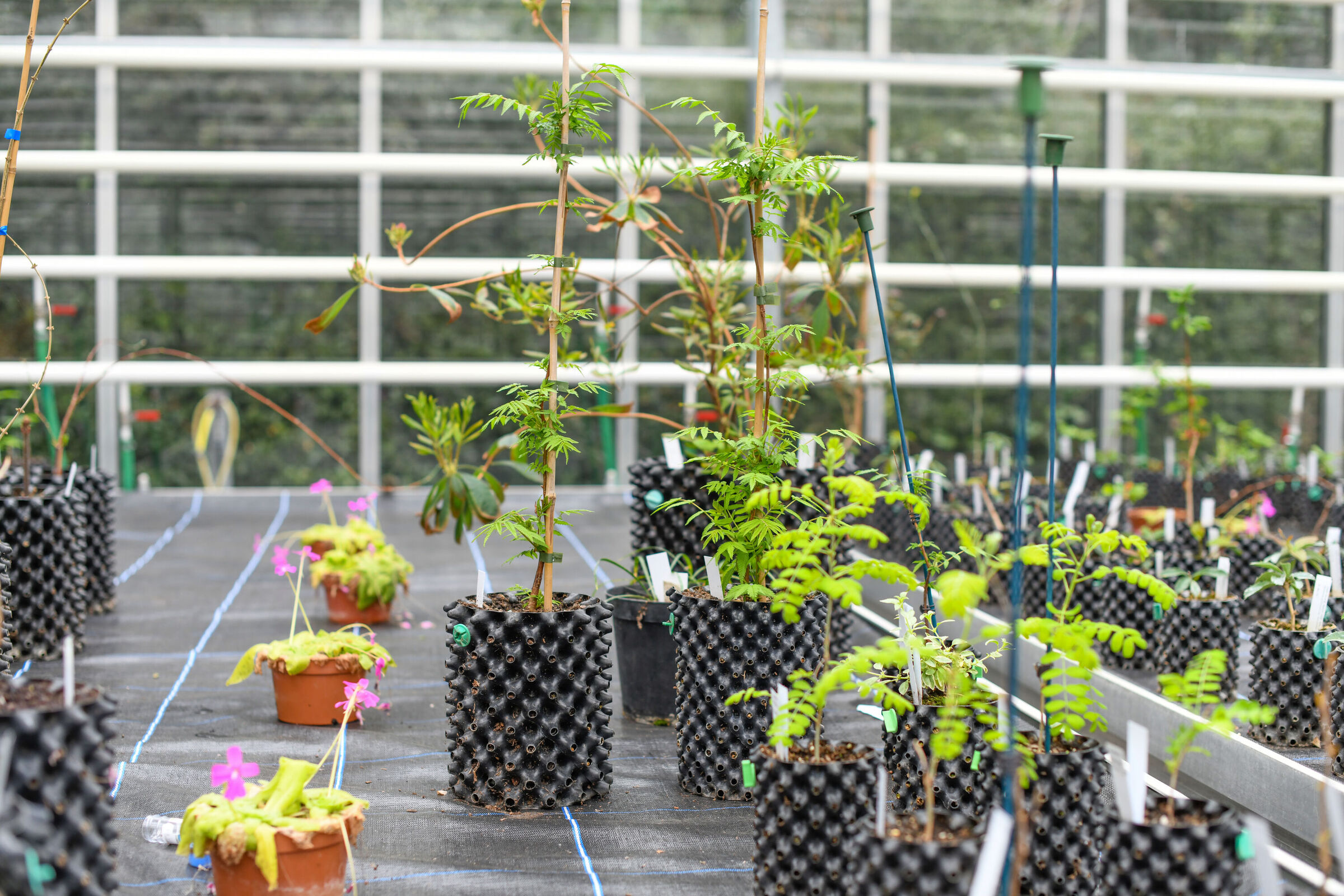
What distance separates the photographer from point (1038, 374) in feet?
21.9

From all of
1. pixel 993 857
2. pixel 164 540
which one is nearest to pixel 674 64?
pixel 164 540

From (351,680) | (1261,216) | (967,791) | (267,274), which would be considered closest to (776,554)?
(967,791)

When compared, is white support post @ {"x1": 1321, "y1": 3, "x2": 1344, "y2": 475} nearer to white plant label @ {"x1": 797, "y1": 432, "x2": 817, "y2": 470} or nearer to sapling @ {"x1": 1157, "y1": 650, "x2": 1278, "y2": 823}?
white plant label @ {"x1": 797, "y1": 432, "x2": 817, "y2": 470}

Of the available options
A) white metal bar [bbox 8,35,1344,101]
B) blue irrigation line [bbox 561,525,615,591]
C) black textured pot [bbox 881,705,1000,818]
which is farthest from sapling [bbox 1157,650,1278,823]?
white metal bar [bbox 8,35,1344,101]

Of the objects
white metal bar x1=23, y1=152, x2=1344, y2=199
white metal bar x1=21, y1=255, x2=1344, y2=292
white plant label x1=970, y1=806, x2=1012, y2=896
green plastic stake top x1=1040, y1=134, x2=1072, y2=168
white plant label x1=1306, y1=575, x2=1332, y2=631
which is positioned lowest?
white plant label x1=970, y1=806, x2=1012, y2=896

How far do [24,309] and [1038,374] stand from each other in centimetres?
568

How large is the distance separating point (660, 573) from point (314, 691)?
0.79 metres

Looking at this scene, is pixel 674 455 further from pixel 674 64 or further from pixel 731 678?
pixel 674 64

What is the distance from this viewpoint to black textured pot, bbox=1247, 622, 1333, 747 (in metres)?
2.39

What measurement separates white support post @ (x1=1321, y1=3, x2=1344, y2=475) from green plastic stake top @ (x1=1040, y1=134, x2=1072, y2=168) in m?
6.07

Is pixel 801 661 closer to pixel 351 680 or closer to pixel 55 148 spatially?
pixel 351 680

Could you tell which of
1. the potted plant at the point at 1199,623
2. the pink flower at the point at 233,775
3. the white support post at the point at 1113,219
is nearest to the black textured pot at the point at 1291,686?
the potted plant at the point at 1199,623

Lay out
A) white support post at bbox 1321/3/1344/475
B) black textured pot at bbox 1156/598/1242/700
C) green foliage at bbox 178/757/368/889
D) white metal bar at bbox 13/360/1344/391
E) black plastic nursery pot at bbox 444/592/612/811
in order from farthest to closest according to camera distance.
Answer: white support post at bbox 1321/3/1344/475
white metal bar at bbox 13/360/1344/391
black textured pot at bbox 1156/598/1242/700
black plastic nursery pot at bbox 444/592/612/811
green foliage at bbox 178/757/368/889

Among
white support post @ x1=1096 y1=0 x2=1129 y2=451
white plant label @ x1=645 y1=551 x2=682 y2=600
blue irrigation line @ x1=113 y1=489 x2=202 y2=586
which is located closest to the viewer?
white plant label @ x1=645 y1=551 x2=682 y2=600
